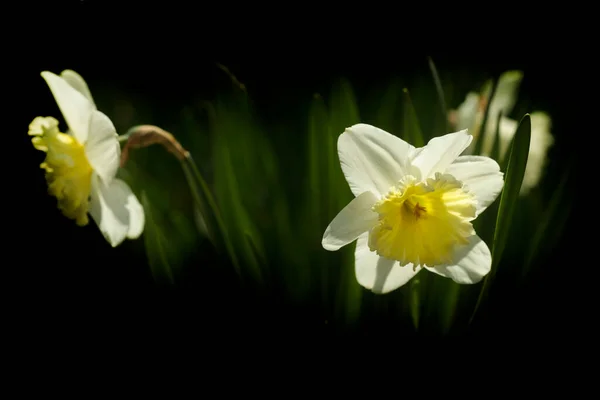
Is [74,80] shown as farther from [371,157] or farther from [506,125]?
[506,125]

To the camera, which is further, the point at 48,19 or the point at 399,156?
the point at 48,19

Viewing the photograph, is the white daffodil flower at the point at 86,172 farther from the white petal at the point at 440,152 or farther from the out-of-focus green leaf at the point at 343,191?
the white petal at the point at 440,152

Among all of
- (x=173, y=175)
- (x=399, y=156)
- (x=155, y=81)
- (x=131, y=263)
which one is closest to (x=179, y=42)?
(x=155, y=81)

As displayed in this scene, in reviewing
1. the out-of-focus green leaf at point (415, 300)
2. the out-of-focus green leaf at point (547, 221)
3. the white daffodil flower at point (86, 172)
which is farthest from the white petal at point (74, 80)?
the out-of-focus green leaf at point (547, 221)

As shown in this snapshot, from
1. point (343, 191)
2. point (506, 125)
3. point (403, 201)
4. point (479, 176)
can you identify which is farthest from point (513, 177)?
point (506, 125)

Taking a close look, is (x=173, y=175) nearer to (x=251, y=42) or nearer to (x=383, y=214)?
(x=251, y=42)

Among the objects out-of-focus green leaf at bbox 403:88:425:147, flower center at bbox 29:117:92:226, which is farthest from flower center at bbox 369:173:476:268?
flower center at bbox 29:117:92:226
